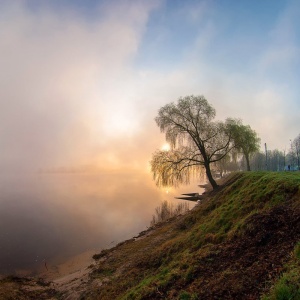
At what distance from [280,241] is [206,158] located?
27.5 m

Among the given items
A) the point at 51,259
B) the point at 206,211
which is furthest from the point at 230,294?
the point at 51,259

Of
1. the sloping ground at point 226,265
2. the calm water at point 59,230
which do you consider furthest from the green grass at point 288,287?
the calm water at point 59,230

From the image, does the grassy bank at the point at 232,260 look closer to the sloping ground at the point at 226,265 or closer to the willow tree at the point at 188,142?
the sloping ground at the point at 226,265

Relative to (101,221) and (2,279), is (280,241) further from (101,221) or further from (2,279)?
(101,221)

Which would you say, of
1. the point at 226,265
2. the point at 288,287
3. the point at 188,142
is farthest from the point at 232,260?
the point at 188,142

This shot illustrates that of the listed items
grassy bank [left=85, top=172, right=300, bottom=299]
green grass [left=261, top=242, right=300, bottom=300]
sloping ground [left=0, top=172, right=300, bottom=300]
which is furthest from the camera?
grassy bank [left=85, top=172, right=300, bottom=299]

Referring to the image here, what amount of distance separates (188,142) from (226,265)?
28.3 m

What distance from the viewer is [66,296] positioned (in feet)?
49.5

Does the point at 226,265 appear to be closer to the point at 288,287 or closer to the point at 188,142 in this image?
the point at 288,287

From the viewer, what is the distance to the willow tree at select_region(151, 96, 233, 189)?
3550cm

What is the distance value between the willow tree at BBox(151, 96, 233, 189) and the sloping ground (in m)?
18.2

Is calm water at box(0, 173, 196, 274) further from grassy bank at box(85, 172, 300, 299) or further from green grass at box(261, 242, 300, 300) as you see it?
green grass at box(261, 242, 300, 300)

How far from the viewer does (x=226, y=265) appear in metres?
9.16

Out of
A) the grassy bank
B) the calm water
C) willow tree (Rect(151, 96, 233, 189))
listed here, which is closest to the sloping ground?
the grassy bank
